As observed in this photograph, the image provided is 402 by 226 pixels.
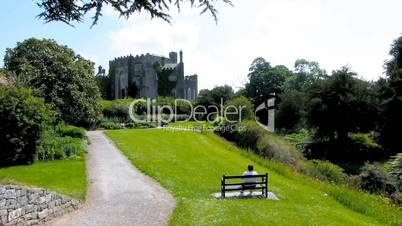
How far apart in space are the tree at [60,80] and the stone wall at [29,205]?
56.4ft

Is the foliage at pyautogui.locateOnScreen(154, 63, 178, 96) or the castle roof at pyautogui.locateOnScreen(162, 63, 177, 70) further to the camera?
the castle roof at pyautogui.locateOnScreen(162, 63, 177, 70)

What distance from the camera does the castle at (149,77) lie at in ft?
255

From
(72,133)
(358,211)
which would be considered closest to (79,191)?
(358,211)

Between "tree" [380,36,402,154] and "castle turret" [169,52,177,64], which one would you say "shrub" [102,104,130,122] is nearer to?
"tree" [380,36,402,154]

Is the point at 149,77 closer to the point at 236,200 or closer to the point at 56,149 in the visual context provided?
the point at 56,149

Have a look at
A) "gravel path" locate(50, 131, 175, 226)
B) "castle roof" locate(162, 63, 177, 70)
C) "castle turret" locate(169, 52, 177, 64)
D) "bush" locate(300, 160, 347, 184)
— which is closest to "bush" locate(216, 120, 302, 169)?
"bush" locate(300, 160, 347, 184)

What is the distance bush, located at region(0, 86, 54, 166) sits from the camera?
72.2 feet

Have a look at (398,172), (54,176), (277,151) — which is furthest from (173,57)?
(54,176)

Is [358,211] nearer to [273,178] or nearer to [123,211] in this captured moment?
[273,178]

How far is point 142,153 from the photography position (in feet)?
90.5

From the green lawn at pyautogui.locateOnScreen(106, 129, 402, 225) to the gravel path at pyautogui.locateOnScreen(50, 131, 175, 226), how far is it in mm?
590

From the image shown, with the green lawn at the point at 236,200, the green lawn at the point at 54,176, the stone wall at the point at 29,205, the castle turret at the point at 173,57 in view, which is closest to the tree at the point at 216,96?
the castle turret at the point at 173,57

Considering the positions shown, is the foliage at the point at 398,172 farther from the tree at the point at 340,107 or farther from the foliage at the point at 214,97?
the foliage at the point at 214,97

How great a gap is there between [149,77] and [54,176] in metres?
59.0
